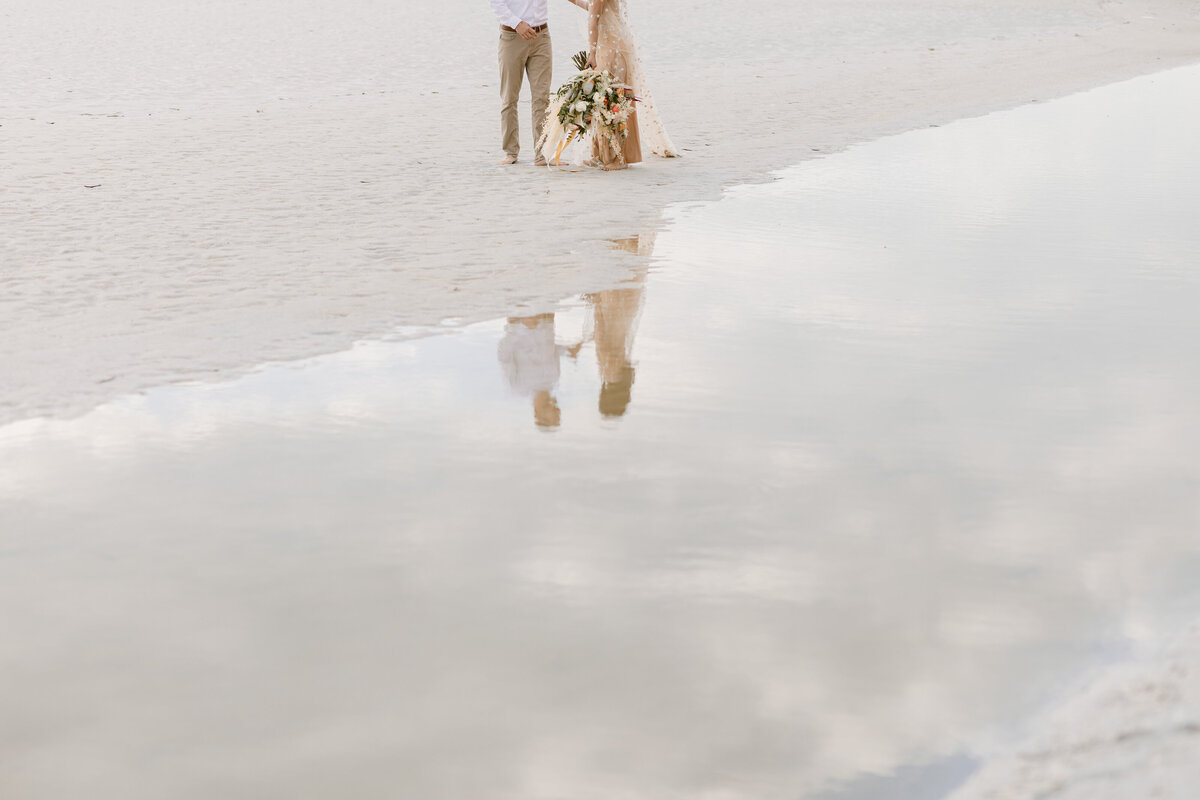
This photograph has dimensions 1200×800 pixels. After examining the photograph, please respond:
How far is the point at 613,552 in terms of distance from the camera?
3.38m

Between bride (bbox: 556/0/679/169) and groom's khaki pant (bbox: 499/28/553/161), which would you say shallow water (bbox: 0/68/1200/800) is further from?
groom's khaki pant (bbox: 499/28/553/161)

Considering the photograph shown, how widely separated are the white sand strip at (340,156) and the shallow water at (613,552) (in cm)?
74

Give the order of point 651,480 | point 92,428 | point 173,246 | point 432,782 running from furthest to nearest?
1. point 173,246
2. point 92,428
3. point 651,480
4. point 432,782

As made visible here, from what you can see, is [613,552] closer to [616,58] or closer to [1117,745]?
[1117,745]

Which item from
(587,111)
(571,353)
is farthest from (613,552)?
(587,111)

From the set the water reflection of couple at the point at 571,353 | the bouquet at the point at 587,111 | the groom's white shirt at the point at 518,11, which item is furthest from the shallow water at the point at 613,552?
the groom's white shirt at the point at 518,11

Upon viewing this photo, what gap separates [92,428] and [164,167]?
7.00m

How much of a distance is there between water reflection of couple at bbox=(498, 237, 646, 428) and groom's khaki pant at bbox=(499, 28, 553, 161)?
16.2 feet

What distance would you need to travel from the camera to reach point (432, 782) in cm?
244

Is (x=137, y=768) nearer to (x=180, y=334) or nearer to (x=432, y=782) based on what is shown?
(x=432, y=782)

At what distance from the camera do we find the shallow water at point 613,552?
8.38 ft

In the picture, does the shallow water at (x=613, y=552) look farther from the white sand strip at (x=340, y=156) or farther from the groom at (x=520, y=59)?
the groom at (x=520, y=59)

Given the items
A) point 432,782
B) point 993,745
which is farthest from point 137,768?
point 993,745

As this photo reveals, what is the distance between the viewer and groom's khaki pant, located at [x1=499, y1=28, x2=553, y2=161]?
10.6 m
